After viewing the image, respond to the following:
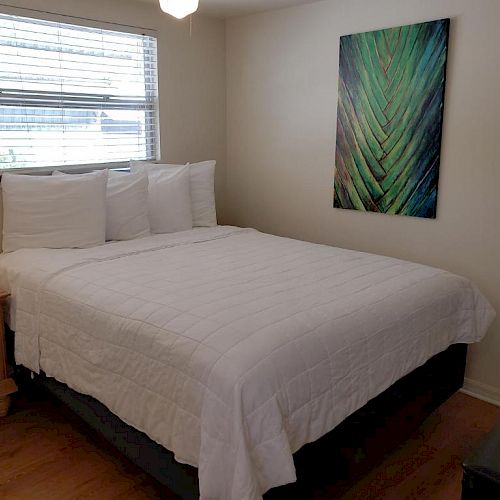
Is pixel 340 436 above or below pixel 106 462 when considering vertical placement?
above

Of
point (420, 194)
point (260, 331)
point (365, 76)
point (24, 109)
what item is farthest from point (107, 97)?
point (260, 331)

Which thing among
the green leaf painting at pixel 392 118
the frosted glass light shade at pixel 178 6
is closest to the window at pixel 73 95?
the frosted glass light shade at pixel 178 6

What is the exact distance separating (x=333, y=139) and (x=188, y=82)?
1165mm

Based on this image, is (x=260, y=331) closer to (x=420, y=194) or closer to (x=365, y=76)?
(x=420, y=194)

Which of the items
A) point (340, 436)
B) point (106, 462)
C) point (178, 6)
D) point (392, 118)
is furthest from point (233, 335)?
point (392, 118)

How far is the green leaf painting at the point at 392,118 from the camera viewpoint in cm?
283

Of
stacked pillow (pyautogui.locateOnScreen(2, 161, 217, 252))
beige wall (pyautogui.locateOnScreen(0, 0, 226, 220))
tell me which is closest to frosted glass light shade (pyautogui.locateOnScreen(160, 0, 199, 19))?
stacked pillow (pyautogui.locateOnScreen(2, 161, 217, 252))

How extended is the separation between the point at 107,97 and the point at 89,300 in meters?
1.75

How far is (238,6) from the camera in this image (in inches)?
136

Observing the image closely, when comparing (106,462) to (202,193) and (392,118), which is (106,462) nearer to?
(202,193)

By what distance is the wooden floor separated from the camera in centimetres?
207

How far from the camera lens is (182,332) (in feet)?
5.59

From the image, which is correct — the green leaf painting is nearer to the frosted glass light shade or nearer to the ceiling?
the ceiling

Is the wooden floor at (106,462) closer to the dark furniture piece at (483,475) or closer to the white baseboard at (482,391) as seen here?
the white baseboard at (482,391)
